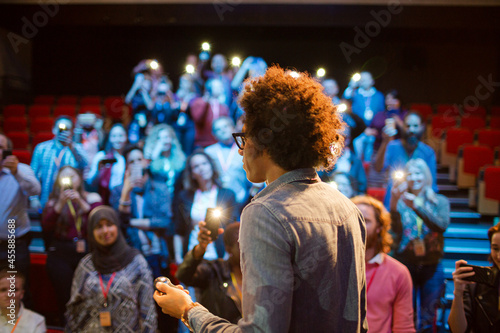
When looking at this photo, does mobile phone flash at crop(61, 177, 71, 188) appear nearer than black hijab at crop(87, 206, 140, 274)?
No

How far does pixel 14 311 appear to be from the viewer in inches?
85.0

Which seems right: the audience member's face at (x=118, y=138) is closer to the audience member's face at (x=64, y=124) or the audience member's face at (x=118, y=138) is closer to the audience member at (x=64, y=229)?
the audience member's face at (x=64, y=124)

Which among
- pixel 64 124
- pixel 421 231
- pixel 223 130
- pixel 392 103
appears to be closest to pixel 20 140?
pixel 64 124

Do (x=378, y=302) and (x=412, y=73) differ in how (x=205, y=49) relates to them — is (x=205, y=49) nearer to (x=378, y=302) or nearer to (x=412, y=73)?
(x=412, y=73)

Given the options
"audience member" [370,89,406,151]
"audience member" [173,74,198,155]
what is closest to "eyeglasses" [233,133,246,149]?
"audience member" [173,74,198,155]

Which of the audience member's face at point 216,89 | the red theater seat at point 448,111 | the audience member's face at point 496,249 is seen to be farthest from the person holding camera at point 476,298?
the red theater seat at point 448,111

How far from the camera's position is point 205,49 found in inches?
296

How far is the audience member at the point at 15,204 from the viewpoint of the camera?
2.72 metres

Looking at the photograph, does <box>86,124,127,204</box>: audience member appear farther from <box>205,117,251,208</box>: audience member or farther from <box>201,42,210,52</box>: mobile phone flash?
<box>201,42,210,52</box>: mobile phone flash

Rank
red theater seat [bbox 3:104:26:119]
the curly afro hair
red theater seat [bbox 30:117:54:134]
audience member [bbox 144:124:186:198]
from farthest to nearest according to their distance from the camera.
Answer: red theater seat [bbox 3:104:26:119] → red theater seat [bbox 30:117:54:134] → audience member [bbox 144:124:186:198] → the curly afro hair

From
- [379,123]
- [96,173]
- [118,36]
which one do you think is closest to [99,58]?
[118,36]

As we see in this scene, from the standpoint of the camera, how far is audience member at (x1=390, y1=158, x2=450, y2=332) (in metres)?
2.76

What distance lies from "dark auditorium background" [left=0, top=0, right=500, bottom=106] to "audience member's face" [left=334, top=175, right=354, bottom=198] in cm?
439

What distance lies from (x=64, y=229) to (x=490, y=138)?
4.94 m
